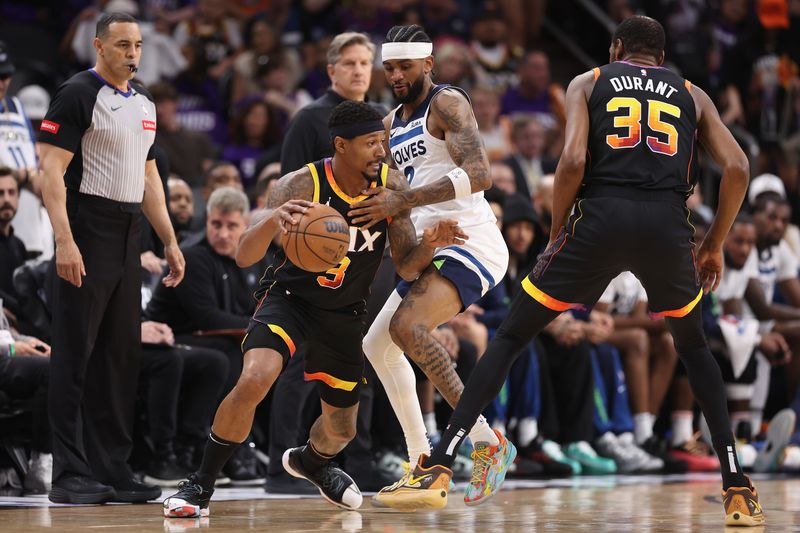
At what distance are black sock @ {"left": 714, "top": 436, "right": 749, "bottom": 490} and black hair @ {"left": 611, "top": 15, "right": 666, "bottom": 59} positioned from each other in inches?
75.4

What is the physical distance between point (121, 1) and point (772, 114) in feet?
24.0

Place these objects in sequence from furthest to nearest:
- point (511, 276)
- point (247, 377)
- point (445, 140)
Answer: point (511, 276) → point (445, 140) → point (247, 377)

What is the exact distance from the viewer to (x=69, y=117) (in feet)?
21.3

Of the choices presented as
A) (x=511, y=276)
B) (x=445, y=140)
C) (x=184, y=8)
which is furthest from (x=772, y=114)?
(x=445, y=140)

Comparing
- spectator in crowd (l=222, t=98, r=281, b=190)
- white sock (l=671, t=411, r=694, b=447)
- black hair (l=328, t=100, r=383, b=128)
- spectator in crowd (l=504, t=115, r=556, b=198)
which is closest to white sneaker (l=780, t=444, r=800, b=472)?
white sock (l=671, t=411, r=694, b=447)

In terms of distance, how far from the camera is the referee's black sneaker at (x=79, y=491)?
6.39 m

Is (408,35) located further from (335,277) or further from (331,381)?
(331,381)

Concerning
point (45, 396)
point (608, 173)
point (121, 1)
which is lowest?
point (45, 396)

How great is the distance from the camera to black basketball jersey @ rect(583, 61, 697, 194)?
18.9 feet

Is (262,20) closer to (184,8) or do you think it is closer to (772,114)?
(184,8)

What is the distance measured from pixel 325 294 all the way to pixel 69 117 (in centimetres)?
176

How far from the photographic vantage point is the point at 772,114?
46.2ft

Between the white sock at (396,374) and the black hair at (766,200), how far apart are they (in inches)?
230

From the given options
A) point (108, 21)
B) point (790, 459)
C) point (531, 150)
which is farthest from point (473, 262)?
point (531, 150)
